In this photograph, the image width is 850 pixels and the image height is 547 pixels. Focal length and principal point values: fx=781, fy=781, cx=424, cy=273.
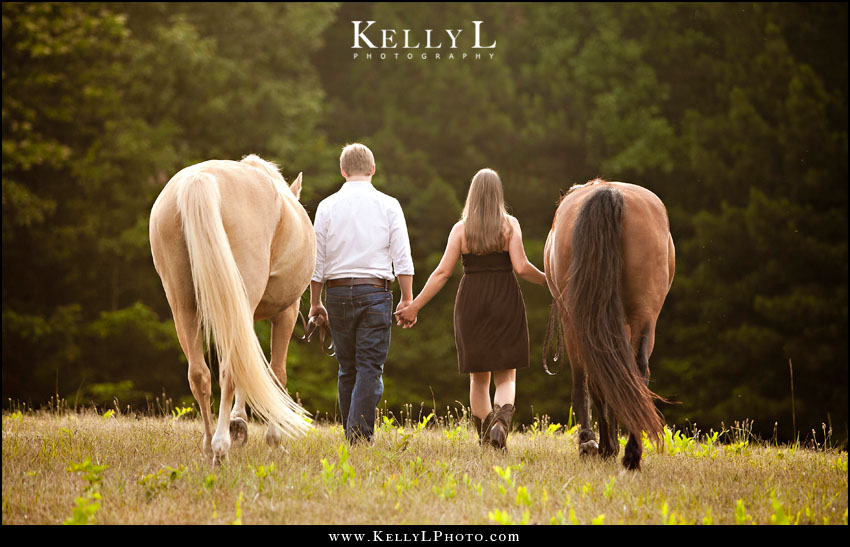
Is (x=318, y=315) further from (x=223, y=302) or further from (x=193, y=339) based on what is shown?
(x=223, y=302)

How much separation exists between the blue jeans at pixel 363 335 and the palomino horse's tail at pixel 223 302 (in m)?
0.95

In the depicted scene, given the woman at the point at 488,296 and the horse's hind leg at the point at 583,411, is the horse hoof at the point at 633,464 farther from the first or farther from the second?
the woman at the point at 488,296

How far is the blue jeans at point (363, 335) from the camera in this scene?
5445 mm

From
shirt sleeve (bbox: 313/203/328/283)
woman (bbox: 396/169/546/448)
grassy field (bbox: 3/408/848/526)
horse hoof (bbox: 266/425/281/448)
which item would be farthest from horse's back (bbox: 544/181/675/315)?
horse hoof (bbox: 266/425/281/448)

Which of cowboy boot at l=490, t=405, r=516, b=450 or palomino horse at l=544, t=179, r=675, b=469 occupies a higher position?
palomino horse at l=544, t=179, r=675, b=469

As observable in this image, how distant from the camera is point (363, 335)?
546 cm

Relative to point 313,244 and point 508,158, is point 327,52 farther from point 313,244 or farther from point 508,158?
point 313,244

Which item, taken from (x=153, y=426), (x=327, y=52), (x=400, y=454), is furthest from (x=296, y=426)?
(x=327, y=52)

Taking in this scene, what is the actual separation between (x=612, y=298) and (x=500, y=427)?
1.19 metres

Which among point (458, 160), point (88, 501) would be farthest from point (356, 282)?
point (458, 160)

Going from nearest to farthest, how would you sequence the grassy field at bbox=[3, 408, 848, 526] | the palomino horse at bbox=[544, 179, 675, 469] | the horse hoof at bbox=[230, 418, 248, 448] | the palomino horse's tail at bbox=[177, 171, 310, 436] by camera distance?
the grassy field at bbox=[3, 408, 848, 526] < the palomino horse's tail at bbox=[177, 171, 310, 436] < the palomino horse at bbox=[544, 179, 675, 469] < the horse hoof at bbox=[230, 418, 248, 448]

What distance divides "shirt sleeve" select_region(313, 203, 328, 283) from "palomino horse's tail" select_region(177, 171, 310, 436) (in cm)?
114

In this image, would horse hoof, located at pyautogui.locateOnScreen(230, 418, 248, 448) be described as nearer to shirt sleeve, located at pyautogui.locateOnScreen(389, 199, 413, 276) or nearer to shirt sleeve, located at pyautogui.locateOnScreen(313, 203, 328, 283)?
shirt sleeve, located at pyautogui.locateOnScreen(313, 203, 328, 283)

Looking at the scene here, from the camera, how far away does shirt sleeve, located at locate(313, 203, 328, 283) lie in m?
5.61
